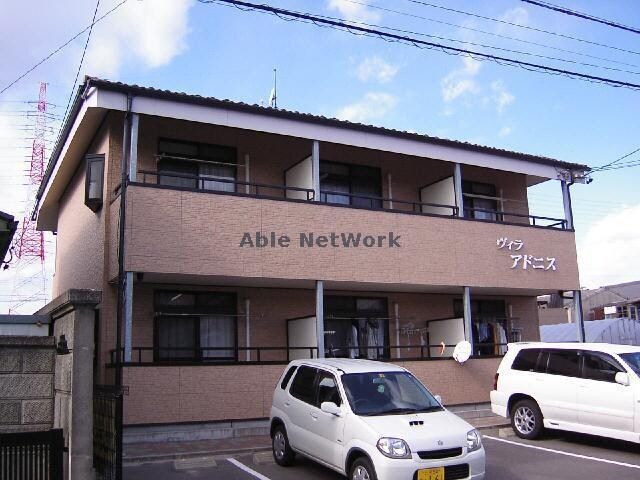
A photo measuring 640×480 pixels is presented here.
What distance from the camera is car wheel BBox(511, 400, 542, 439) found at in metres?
11.6

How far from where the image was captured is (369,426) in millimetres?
Answer: 7578

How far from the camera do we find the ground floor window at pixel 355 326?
51.4 feet

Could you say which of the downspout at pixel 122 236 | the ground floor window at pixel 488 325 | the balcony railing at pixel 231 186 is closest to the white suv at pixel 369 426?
the downspout at pixel 122 236

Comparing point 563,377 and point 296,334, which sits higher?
point 296,334

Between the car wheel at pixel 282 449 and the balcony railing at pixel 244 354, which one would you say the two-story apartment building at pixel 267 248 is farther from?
the car wheel at pixel 282 449

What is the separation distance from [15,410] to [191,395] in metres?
6.01

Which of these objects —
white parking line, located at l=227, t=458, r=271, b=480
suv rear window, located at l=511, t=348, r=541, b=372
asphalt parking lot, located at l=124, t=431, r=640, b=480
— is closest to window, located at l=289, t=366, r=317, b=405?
asphalt parking lot, located at l=124, t=431, r=640, b=480

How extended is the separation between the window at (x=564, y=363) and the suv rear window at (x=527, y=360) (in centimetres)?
31

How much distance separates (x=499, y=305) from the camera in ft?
61.2

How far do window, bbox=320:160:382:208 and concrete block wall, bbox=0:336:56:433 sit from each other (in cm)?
1033

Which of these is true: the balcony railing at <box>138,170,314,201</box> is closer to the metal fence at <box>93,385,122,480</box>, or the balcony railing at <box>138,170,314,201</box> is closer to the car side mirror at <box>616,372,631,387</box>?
the metal fence at <box>93,385,122,480</box>

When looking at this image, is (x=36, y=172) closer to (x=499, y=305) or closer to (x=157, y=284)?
(x=157, y=284)

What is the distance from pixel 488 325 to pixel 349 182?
593 cm

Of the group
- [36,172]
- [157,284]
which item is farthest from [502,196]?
[36,172]
